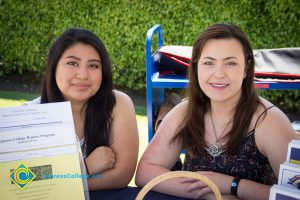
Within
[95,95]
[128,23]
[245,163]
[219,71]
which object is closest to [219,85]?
[219,71]

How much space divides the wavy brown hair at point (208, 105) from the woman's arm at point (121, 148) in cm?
24

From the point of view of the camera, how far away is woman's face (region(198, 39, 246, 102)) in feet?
5.72

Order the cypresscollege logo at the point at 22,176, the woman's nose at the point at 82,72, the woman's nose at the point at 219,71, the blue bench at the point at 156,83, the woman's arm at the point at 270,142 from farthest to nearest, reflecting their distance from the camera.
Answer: the blue bench at the point at 156,83
the woman's nose at the point at 82,72
the woman's nose at the point at 219,71
the woman's arm at the point at 270,142
the cypresscollege logo at the point at 22,176

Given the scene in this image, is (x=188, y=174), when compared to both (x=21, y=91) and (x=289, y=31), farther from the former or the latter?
(x=21, y=91)

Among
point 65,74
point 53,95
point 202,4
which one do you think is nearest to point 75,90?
point 65,74

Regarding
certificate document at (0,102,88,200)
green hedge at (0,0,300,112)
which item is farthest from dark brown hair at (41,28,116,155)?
green hedge at (0,0,300,112)

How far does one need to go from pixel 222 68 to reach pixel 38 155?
36.8 inches

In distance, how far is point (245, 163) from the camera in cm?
182

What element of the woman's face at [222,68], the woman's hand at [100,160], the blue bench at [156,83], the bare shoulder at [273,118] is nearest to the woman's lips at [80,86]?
the woman's hand at [100,160]

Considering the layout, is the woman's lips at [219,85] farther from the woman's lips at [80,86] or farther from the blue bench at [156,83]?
the blue bench at [156,83]

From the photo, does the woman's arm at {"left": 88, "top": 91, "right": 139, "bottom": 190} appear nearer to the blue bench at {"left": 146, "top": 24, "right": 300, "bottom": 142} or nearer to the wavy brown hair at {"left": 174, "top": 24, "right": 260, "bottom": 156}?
the wavy brown hair at {"left": 174, "top": 24, "right": 260, "bottom": 156}

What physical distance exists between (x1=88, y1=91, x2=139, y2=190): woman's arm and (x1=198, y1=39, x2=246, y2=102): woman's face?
0.46 m

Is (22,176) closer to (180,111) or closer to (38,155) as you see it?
(38,155)

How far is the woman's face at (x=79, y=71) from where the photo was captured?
73.6 inches
